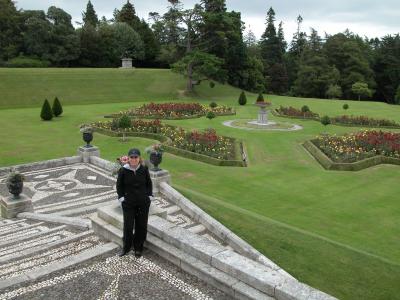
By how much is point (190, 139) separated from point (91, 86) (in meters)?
31.8

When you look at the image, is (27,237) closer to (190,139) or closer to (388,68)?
(190,139)

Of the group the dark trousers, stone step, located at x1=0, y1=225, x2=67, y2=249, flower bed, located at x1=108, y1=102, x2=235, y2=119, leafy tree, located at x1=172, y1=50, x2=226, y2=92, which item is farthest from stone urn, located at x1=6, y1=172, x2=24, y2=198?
leafy tree, located at x1=172, y1=50, x2=226, y2=92

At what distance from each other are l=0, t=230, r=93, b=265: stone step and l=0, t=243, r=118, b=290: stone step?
83cm

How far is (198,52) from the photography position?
49062 millimetres

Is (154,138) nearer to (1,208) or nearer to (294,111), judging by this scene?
(1,208)

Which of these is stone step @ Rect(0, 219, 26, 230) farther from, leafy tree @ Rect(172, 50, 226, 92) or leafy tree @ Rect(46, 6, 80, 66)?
leafy tree @ Rect(46, 6, 80, 66)

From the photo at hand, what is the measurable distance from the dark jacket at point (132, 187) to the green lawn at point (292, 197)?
368cm

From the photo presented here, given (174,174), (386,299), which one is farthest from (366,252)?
(174,174)

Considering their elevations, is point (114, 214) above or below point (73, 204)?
above

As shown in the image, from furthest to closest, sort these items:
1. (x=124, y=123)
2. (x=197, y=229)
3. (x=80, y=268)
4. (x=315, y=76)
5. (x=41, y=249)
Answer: (x=315, y=76) < (x=124, y=123) < (x=197, y=229) < (x=41, y=249) < (x=80, y=268)

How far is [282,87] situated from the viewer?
3088 inches

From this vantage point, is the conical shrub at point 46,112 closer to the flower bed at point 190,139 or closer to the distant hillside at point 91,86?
the flower bed at point 190,139

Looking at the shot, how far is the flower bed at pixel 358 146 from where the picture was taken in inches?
808

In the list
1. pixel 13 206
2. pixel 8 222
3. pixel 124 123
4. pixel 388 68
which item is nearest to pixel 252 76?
pixel 388 68
